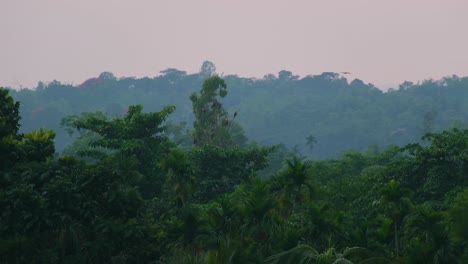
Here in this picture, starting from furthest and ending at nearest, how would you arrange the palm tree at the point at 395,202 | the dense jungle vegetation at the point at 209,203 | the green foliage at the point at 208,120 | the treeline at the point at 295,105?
the treeline at the point at 295,105 < the green foliage at the point at 208,120 < the palm tree at the point at 395,202 < the dense jungle vegetation at the point at 209,203

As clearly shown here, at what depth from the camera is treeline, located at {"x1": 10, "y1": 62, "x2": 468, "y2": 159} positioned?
468 feet

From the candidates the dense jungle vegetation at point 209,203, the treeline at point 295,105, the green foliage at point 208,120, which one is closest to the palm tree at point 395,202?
the dense jungle vegetation at point 209,203

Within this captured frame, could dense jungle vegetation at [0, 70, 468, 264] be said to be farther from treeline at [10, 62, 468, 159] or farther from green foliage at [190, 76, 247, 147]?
treeline at [10, 62, 468, 159]

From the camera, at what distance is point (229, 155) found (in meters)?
41.6

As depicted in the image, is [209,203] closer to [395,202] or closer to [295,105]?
[395,202]

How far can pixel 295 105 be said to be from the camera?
6403 inches

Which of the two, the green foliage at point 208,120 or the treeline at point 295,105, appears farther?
the treeline at point 295,105

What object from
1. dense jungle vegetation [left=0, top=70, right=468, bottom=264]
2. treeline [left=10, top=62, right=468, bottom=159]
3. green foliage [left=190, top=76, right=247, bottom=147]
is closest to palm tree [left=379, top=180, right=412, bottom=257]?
dense jungle vegetation [left=0, top=70, right=468, bottom=264]

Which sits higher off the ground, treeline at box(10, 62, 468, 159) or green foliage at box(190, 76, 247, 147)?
green foliage at box(190, 76, 247, 147)

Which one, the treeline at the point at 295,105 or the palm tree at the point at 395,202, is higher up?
the palm tree at the point at 395,202

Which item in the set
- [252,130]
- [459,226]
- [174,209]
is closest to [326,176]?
[174,209]

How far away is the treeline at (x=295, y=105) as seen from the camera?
143 m

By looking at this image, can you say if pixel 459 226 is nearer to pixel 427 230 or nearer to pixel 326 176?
pixel 427 230

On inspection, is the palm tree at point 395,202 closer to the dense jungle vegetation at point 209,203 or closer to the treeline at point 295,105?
the dense jungle vegetation at point 209,203
